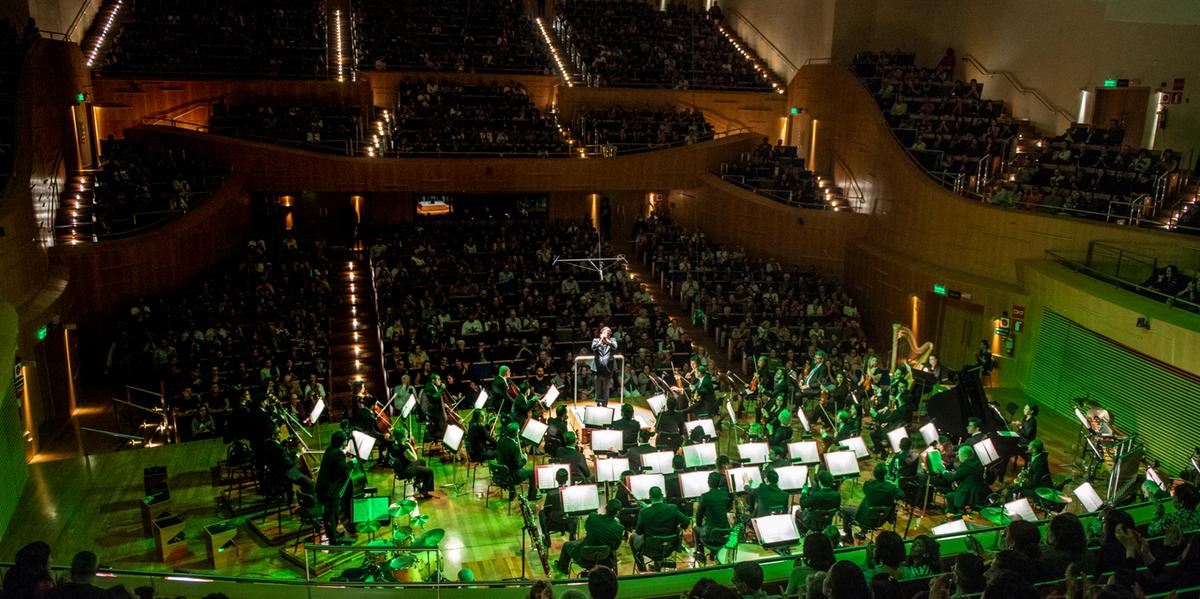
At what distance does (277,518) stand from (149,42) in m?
19.9

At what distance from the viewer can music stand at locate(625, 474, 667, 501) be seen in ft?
31.9

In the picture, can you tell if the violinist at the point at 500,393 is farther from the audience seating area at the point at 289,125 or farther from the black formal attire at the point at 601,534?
the audience seating area at the point at 289,125

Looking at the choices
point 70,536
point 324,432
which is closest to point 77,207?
point 324,432

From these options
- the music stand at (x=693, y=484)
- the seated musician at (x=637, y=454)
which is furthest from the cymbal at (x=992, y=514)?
the seated musician at (x=637, y=454)

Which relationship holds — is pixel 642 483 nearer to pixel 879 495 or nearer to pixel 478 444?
pixel 879 495

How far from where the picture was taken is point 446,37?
96.7 ft

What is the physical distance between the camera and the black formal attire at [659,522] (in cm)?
884

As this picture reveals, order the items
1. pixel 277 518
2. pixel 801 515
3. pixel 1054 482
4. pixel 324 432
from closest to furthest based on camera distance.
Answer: pixel 801 515, pixel 277 518, pixel 1054 482, pixel 324 432

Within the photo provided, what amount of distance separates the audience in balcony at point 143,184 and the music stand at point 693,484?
14181 millimetres

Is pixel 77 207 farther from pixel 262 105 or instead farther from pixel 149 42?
pixel 149 42

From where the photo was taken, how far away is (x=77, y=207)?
1800cm

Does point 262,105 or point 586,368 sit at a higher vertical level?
point 262,105

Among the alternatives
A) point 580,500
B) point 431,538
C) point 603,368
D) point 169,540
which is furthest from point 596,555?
point 603,368

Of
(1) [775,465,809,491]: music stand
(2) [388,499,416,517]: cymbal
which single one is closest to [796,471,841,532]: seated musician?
(1) [775,465,809,491]: music stand
